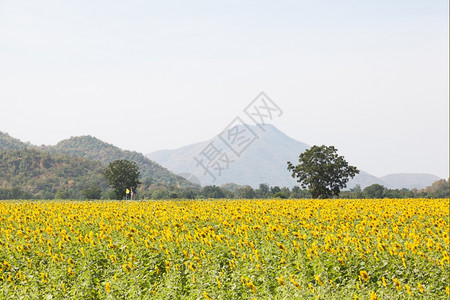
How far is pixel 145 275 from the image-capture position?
12734 millimetres

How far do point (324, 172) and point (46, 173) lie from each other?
104552mm

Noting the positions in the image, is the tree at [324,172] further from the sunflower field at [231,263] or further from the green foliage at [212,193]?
the green foliage at [212,193]

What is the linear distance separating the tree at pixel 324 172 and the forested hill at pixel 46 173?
72749mm

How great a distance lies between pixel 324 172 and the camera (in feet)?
185

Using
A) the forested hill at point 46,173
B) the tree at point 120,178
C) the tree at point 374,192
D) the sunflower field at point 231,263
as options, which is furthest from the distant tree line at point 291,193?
the sunflower field at point 231,263

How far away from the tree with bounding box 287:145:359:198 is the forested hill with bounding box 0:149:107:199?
239 feet

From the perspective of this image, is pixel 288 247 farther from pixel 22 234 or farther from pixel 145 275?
pixel 22 234

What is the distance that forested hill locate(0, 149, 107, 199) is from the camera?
12788 centimetres

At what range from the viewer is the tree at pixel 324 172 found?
56.3 meters

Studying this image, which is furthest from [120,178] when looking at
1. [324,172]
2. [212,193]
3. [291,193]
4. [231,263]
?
[231,263]

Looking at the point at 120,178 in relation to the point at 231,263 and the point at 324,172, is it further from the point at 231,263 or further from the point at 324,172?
the point at 231,263

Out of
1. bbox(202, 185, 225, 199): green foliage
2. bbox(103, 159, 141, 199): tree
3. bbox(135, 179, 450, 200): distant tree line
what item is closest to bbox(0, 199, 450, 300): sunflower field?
bbox(103, 159, 141, 199): tree

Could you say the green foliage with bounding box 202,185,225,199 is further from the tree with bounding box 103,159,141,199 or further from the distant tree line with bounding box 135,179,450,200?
→ the tree with bounding box 103,159,141,199

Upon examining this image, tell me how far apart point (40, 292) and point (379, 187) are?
81706 mm
